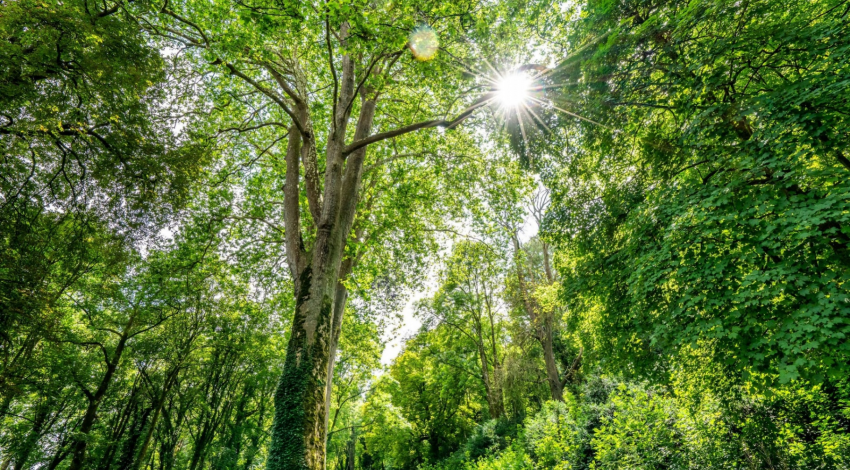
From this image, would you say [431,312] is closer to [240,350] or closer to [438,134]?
[240,350]

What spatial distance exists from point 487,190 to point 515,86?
9.02ft

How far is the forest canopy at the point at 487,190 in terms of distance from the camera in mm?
3834

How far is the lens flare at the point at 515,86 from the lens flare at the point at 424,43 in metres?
2.08

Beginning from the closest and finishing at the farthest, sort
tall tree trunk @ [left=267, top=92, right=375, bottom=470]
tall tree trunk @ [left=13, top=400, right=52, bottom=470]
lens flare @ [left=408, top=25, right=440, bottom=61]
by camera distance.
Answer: tall tree trunk @ [left=267, top=92, right=375, bottom=470] < lens flare @ [left=408, top=25, right=440, bottom=61] < tall tree trunk @ [left=13, top=400, right=52, bottom=470]

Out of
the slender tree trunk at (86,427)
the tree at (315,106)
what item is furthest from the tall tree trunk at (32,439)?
the tree at (315,106)

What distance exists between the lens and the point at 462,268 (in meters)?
13.8

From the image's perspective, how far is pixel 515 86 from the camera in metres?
8.10

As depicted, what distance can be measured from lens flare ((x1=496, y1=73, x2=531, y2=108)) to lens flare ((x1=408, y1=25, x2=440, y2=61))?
208 cm

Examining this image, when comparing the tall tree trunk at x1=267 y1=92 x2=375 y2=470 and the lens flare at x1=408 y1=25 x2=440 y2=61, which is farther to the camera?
the lens flare at x1=408 y1=25 x2=440 y2=61

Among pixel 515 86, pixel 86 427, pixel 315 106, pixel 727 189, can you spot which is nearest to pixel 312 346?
pixel 315 106

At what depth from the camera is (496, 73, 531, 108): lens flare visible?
26.2 ft

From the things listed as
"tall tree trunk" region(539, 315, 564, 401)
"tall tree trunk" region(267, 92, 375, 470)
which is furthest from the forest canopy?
"tall tree trunk" region(539, 315, 564, 401)

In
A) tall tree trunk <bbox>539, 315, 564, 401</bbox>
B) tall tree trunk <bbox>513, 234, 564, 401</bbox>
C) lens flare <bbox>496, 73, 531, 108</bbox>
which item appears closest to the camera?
lens flare <bbox>496, 73, 531, 108</bbox>

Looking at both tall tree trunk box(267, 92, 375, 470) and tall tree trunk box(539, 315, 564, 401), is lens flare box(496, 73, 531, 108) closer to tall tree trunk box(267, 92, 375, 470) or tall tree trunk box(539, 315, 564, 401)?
tall tree trunk box(267, 92, 375, 470)
